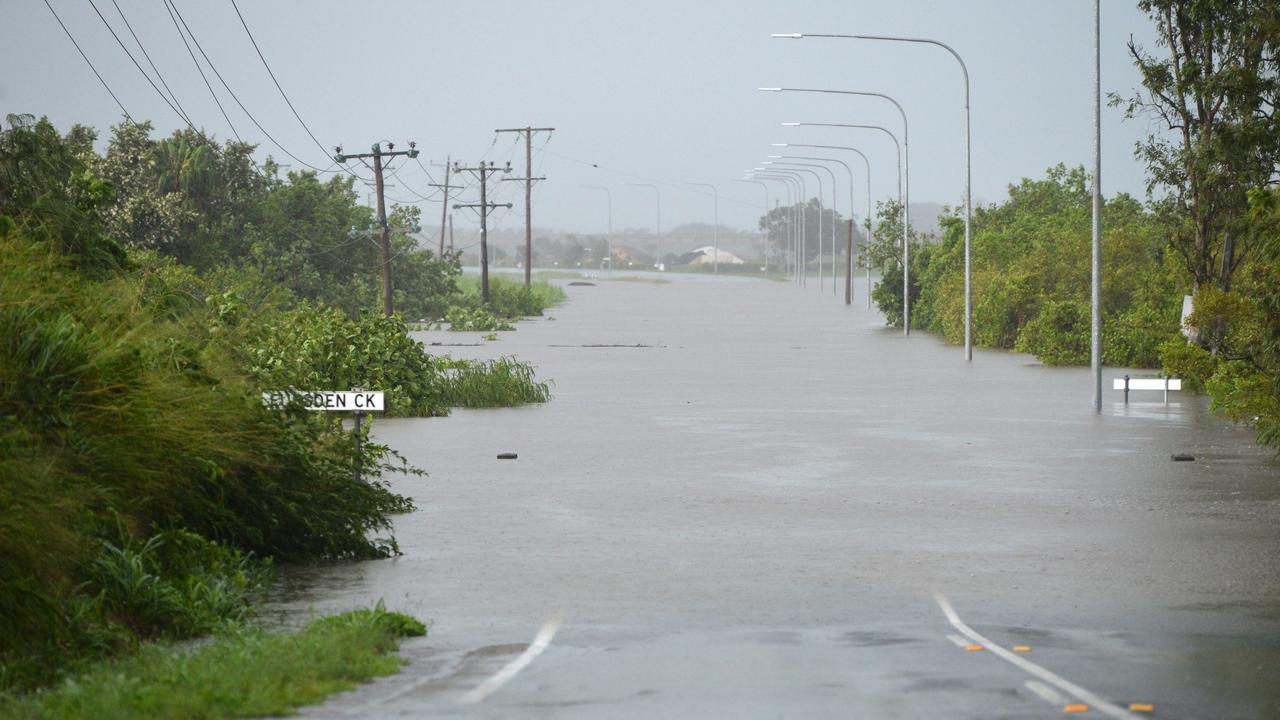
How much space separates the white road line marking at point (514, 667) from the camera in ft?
27.9

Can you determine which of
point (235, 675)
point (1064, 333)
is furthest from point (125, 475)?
point (1064, 333)

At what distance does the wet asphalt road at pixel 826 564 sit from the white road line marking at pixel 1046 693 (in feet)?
0.08

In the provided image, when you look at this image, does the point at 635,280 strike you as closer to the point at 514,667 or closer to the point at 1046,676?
the point at 514,667

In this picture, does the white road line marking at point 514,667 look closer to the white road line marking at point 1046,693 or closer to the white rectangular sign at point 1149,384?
the white road line marking at point 1046,693

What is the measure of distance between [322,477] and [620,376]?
2350 centimetres

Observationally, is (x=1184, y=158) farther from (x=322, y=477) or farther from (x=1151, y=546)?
(x=322, y=477)

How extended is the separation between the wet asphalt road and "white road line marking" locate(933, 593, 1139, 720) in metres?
0.04

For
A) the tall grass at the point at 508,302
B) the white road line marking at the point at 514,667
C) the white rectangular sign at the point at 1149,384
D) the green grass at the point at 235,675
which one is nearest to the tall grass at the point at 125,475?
the green grass at the point at 235,675

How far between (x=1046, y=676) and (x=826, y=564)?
451 centimetres

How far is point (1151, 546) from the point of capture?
1432 centimetres

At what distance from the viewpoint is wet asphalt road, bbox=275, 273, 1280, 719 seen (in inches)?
344

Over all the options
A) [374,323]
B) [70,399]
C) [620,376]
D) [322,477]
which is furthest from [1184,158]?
[70,399]

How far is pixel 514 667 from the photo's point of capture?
9.34m

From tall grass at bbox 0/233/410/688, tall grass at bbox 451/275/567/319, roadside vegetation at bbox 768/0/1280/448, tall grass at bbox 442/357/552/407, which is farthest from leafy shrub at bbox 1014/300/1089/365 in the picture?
tall grass at bbox 451/275/567/319
